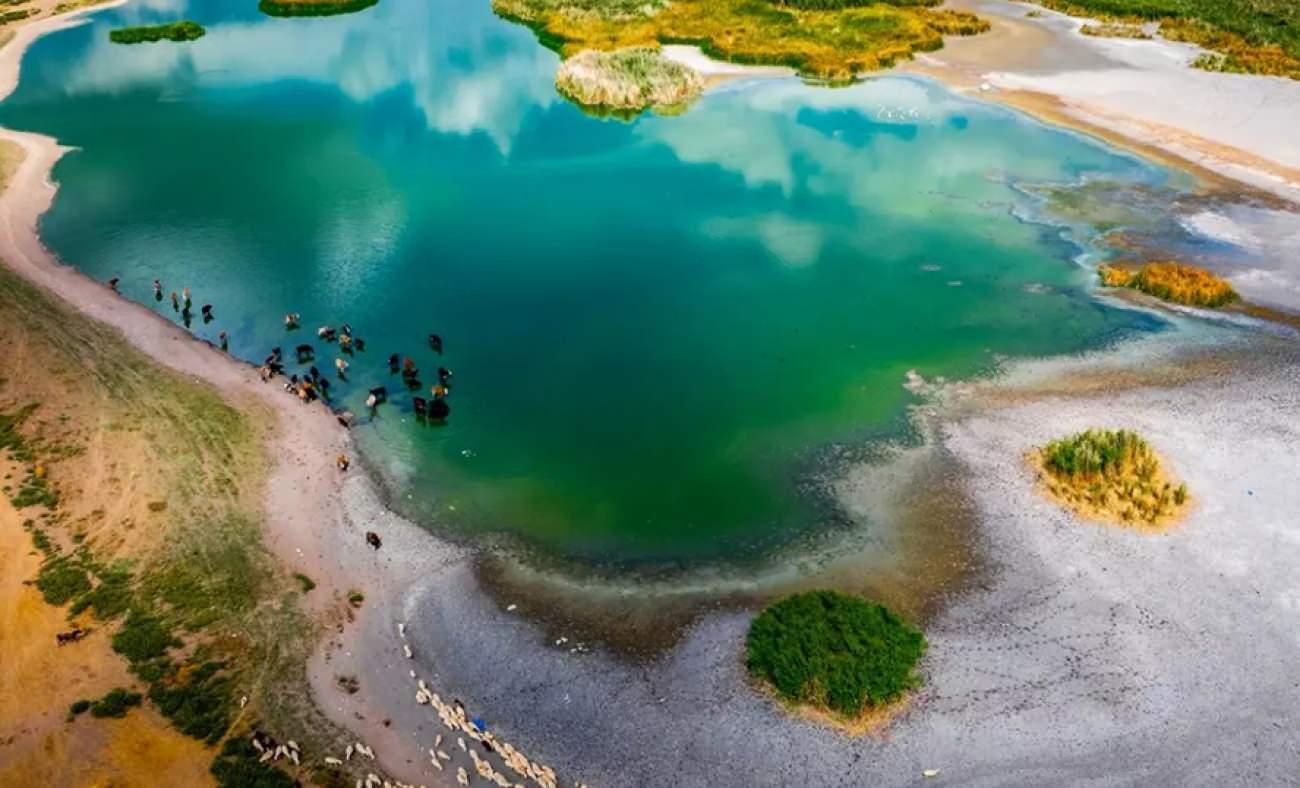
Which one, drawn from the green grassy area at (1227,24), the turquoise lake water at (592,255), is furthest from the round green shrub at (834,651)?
the green grassy area at (1227,24)

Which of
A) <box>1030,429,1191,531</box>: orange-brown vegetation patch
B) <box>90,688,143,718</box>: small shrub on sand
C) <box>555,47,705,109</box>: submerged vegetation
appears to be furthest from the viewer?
<box>555,47,705,109</box>: submerged vegetation

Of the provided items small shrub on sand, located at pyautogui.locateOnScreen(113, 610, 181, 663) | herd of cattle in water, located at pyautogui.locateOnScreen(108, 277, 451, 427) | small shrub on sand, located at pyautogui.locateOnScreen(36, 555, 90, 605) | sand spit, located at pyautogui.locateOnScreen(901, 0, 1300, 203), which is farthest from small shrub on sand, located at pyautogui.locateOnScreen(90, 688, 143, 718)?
sand spit, located at pyautogui.locateOnScreen(901, 0, 1300, 203)

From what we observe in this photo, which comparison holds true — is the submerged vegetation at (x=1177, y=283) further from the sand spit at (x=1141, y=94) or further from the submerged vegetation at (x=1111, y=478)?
the sand spit at (x=1141, y=94)

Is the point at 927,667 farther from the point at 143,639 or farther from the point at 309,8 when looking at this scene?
the point at 309,8

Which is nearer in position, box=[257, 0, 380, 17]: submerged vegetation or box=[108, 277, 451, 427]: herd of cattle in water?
box=[108, 277, 451, 427]: herd of cattle in water

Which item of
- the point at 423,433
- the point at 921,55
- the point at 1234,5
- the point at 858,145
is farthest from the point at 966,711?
the point at 1234,5

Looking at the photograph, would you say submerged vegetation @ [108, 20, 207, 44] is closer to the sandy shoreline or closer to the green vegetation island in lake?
the green vegetation island in lake
